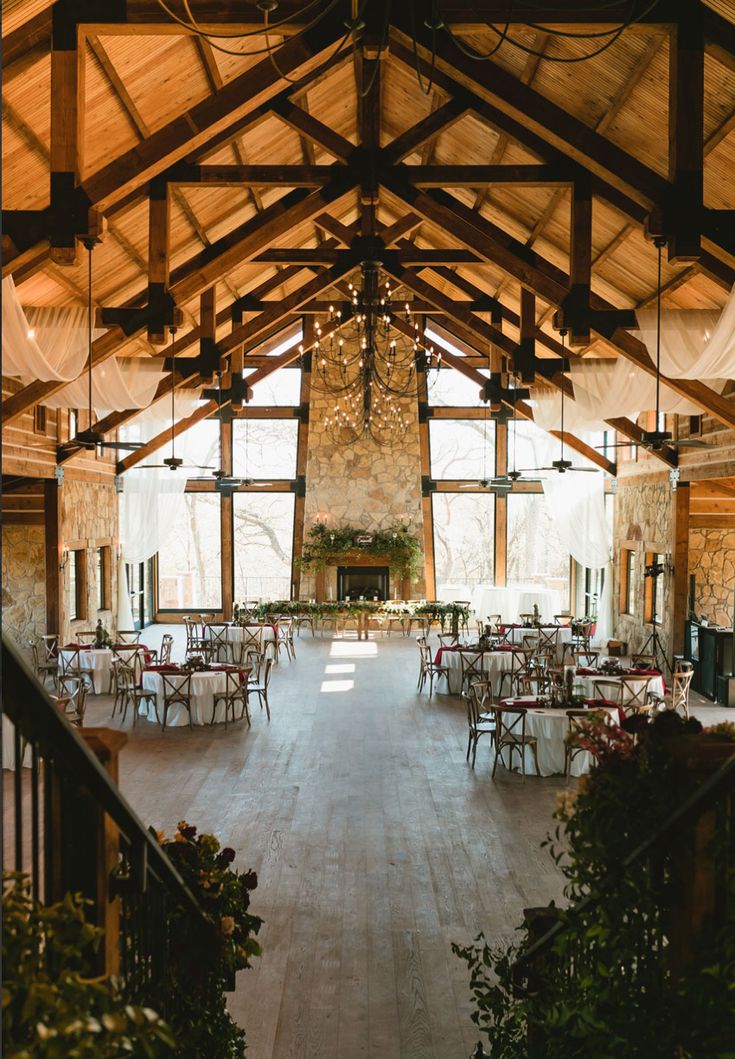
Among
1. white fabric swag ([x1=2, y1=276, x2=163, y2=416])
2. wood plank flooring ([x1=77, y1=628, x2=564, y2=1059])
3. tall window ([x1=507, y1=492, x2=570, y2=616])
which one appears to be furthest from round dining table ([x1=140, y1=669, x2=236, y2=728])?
tall window ([x1=507, y1=492, x2=570, y2=616])

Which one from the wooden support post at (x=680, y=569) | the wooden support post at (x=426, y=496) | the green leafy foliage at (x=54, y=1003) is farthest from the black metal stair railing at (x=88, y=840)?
the wooden support post at (x=426, y=496)

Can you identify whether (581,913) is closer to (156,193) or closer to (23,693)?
(23,693)

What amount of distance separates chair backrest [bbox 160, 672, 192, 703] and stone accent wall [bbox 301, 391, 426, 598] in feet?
28.0

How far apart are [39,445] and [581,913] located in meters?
11.6

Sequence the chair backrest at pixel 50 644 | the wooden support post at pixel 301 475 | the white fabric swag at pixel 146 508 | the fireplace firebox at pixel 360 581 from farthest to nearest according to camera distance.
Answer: the wooden support post at pixel 301 475 → the fireplace firebox at pixel 360 581 → the white fabric swag at pixel 146 508 → the chair backrest at pixel 50 644

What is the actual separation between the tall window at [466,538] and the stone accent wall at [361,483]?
0.67 metres

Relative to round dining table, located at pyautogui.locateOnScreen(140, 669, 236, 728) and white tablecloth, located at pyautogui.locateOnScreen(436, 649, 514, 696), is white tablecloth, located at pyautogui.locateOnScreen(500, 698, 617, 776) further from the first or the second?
round dining table, located at pyautogui.locateOnScreen(140, 669, 236, 728)

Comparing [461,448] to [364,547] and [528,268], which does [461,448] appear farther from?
[528,268]

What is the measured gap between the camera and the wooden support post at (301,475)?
63.2ft

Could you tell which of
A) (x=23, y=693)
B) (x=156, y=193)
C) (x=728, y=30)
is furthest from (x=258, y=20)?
(x=23, y=693)

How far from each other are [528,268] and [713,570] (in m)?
7.36

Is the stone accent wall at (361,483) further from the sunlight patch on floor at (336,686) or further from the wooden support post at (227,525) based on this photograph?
the sunlight patch on floor at (336,686)

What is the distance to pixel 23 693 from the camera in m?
1.89

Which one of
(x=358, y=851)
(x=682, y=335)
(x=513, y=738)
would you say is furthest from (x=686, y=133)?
(x=358, y=851)
